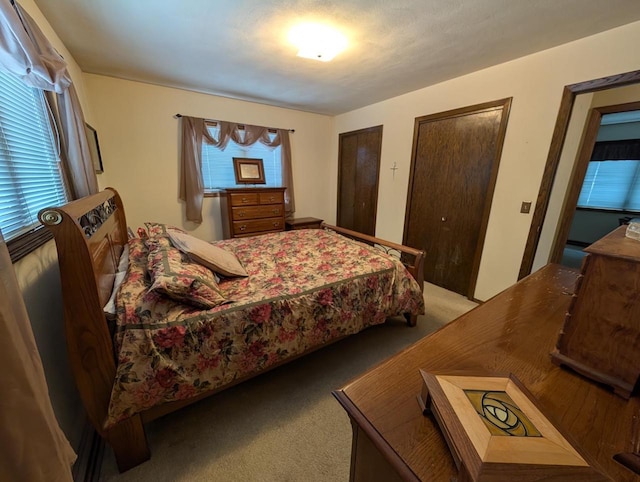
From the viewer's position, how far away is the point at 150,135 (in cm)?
301

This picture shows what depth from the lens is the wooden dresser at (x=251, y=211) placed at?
3.33 metres

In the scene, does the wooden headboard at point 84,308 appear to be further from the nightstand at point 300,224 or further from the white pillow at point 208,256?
the nightstand at point 300,224

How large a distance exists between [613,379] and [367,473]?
62cm

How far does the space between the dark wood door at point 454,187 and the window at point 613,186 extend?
11.6 feet

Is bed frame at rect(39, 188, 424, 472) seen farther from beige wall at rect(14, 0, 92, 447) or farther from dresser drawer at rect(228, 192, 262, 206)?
dresser drawer at rect(228, 192, 262, 206)

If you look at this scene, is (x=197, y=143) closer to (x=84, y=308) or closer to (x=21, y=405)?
(x=84, y=308)

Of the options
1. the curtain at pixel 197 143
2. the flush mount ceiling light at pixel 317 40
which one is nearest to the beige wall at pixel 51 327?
the flush mount ceiling light at pixel 317 40

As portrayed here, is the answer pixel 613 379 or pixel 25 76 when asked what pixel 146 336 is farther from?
pixel 613 379

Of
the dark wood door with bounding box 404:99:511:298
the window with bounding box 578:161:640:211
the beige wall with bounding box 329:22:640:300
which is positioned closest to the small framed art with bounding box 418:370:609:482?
the beige wall with bounding box 329:22:640:300

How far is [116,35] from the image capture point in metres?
1.91

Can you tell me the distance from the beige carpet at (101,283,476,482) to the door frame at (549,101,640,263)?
2.26m

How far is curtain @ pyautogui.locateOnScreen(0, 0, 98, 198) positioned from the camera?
Result: 3.41 feet

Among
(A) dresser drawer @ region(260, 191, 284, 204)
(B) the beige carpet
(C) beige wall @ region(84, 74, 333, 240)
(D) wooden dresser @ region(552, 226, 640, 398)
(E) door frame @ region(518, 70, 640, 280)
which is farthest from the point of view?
(A) dresser drawer @ region(260, 191, 284, 204)

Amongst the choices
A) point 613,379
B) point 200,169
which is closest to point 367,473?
point 613,379
